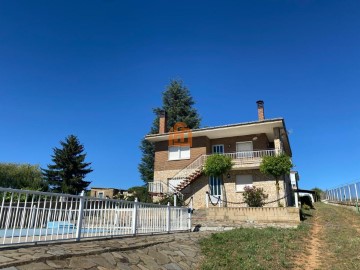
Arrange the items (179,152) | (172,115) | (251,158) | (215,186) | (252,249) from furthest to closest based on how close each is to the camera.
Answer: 1. (172,115)
2. (179,152)
3. (215,186)
4. (251,158)
5. (252,249)

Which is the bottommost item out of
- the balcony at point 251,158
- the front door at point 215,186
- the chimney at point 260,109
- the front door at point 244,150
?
the front door at point 215,186

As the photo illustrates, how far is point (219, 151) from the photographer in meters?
24.6

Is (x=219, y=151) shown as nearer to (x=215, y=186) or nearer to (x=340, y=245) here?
(x=215, y=186)

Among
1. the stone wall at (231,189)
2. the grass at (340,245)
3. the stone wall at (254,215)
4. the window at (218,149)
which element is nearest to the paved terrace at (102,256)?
the grass at (340,245)

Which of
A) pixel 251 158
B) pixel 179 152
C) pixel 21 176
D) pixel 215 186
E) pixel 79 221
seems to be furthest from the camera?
pixel 21 176

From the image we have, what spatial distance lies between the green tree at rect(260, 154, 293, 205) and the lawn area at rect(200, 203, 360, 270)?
6150 millimetres

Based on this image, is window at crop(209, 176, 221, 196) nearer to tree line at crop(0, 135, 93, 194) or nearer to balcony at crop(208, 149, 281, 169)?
balcony at crop(208, 149, 281, 169)

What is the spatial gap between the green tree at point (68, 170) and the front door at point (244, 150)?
1897 centimetres

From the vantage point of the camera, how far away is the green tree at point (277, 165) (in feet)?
61.4

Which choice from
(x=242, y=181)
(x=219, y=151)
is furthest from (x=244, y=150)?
(x=242, y=181)

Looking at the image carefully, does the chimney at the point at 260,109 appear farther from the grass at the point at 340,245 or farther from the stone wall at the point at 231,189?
the grass at the point at 340,245

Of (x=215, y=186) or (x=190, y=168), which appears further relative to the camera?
(x=190, y=168)

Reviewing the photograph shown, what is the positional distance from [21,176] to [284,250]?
31541 mm

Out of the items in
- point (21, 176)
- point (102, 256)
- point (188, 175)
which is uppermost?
point (21, 176)
